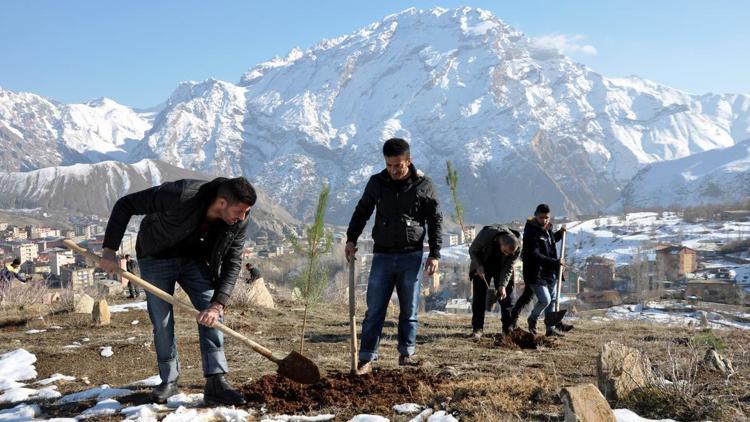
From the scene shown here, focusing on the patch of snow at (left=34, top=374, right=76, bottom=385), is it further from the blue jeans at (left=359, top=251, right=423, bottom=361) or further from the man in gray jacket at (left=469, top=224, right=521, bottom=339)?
the man in gray jacket at (left=469, top=224, right=521, bottom=339)

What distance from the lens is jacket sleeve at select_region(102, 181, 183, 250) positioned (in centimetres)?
455

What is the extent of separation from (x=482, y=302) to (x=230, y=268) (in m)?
4.81

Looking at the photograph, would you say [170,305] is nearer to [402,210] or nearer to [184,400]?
[184,400]

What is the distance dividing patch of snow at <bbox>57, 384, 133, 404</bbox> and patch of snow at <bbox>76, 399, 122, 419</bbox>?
0.21 metres

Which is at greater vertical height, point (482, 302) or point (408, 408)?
point (482, 302)

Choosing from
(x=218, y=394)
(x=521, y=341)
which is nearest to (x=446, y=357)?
(x=521, y=341)

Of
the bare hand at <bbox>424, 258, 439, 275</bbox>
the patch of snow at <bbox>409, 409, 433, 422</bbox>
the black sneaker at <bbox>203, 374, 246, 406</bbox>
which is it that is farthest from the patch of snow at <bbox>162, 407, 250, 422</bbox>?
the bare hand at <bbox>424, 258, 439, 275</bbox>

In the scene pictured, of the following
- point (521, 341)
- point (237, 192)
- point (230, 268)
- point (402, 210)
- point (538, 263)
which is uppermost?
point (237, 192)

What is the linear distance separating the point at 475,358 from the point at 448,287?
55987 mm

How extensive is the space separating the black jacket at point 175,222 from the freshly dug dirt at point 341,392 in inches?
34.6

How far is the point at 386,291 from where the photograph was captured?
6.02 metres

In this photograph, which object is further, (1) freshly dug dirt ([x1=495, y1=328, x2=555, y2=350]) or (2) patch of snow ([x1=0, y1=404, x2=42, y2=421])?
(1) freshly dug dirt ([x1=495, y1=328, x2=555, y2=350])

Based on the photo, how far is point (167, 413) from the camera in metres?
4.61

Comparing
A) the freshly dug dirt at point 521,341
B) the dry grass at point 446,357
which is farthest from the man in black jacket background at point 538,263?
the dry grass at point 446,357
